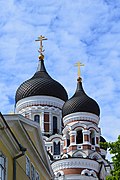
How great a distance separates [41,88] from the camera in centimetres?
4816

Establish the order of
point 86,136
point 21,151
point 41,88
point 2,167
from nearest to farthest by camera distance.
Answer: point 2,167 → point 21,151 → point 86,136 → point 41,88

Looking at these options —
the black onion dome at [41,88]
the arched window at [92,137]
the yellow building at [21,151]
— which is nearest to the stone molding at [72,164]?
the arched window at [92,137]

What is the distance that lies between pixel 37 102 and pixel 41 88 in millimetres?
1338

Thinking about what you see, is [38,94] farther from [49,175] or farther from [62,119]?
[49,175]

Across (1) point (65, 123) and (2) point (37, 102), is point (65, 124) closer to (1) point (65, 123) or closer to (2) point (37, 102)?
(1) point (65, 123)

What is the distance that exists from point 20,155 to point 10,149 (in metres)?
0.52

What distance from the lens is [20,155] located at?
54.4 ft

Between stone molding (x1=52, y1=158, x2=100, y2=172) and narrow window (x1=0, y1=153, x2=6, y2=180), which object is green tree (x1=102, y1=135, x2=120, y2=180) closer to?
narrow window (x1=0, y1=153, x2=6, y2=180)

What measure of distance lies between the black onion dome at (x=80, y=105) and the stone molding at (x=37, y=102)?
7.11ft

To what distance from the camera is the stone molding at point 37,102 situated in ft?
156

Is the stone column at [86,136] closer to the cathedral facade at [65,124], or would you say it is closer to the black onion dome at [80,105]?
the cathedral facade at [65,124]

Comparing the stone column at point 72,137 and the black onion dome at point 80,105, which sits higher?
the black onion dome at point 80,105

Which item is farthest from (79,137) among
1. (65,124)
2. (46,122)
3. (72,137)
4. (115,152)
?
(115,152)

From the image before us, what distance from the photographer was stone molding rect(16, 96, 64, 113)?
47.6 meters
